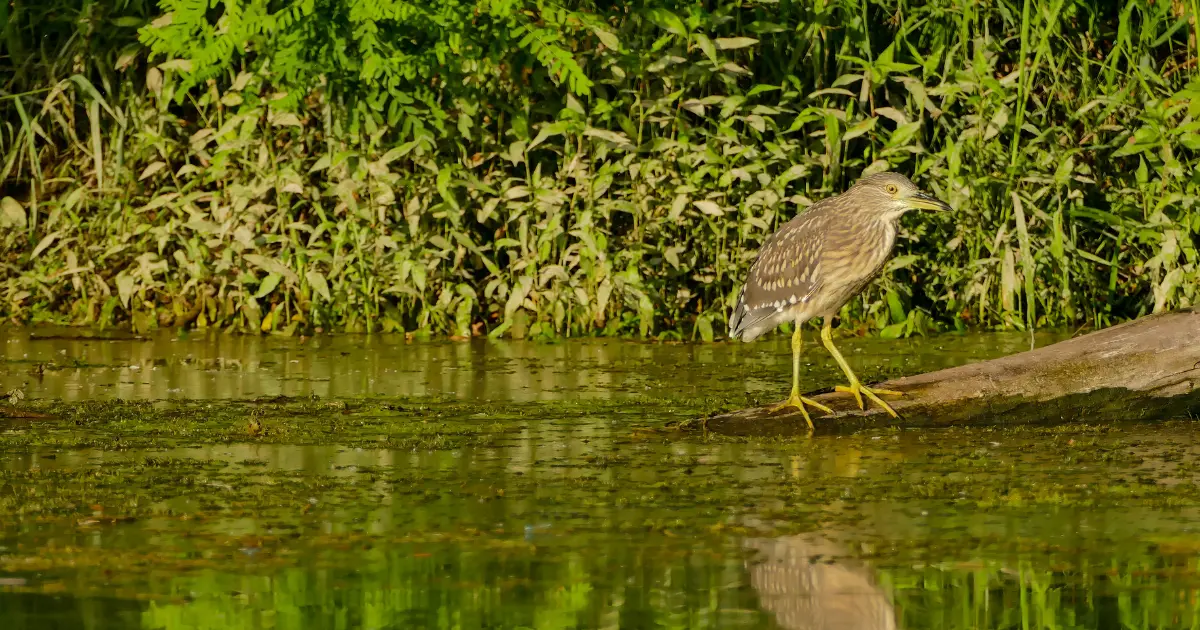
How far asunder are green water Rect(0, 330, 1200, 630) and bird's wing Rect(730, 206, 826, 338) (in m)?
0.37

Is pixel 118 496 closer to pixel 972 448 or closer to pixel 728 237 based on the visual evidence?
pixel 972 448

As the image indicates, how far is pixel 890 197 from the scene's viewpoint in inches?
312

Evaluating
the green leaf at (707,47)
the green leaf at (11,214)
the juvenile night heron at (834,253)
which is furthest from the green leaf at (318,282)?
the juvenile night heron at (834,253)

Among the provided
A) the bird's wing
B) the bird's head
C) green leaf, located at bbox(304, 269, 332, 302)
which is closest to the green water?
the bird's wing

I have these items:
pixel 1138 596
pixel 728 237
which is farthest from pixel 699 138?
pixel 1138 596

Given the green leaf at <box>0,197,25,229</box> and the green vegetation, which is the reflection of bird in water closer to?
the green vegetation

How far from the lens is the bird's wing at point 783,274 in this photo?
7.89m

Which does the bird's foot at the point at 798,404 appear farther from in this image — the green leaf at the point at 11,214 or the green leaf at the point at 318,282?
the green leaf at the point at 11,214

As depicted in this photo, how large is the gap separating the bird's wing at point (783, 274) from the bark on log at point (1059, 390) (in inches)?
30.0

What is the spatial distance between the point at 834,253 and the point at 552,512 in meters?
2.53

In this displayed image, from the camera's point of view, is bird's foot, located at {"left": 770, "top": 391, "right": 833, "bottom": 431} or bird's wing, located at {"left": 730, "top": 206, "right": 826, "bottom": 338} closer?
bird's foot, located at {"left": 770, "top": 391, "right": 833, "bottom": 431}

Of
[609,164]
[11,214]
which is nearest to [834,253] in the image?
[609,164]

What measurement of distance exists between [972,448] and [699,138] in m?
4.50

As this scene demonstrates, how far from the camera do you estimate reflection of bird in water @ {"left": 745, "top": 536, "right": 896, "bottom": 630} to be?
4516 mm
